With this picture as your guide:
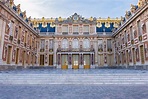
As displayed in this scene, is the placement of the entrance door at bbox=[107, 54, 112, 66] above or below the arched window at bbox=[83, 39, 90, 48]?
below

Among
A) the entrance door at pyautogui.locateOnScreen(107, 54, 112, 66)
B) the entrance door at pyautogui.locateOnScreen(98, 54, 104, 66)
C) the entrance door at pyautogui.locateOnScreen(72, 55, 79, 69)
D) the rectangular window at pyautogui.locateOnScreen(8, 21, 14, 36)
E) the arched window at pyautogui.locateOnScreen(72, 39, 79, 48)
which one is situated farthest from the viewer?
the arched window at pyautogui.locateOnScreen(72, 39, 79, 48)

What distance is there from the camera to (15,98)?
4602 millimetres

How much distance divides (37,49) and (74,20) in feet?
38.6

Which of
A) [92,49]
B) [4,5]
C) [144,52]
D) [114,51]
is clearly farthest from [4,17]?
[114,51]

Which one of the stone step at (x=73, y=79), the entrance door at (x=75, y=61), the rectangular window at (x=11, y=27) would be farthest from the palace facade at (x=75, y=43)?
the stone step at (x=73, y=79)

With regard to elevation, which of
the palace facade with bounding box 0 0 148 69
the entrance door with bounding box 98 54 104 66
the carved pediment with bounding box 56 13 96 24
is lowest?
the entrance door with bounding box 98 54 104 66

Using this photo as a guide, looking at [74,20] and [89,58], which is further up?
[74,20]

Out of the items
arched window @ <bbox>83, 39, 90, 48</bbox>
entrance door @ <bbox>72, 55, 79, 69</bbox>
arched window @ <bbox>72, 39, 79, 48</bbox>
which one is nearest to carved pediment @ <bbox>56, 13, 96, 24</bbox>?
arched window @ <bbox>72, 39, 79, 48</bbox>

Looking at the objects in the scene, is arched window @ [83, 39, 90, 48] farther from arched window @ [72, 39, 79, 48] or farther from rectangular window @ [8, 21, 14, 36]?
rectangular window @ [8, 21, 14, 36]

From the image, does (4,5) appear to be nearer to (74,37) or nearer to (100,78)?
(100,78)

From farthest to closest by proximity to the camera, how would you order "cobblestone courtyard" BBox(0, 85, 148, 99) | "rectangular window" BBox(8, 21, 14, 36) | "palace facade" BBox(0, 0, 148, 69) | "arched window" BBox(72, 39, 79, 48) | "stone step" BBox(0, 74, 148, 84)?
"arched window" BBox(72, 39, 79, 48) < "palace facade" BBox(0, 0, 148, 69) < "rectangular window" BBox(8, 21, 14, 36) < "stone step" BBox(0, 74, 148, 84) < "cobblestone courtyard" BBox(0, 85, 148, 99)

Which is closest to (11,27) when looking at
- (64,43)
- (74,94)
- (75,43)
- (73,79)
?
(73,79)

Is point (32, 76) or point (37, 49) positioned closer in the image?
point (32, 76)

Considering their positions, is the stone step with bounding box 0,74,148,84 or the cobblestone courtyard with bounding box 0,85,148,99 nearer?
the cobblestone courtyard with bounding box 0,85,148,99
